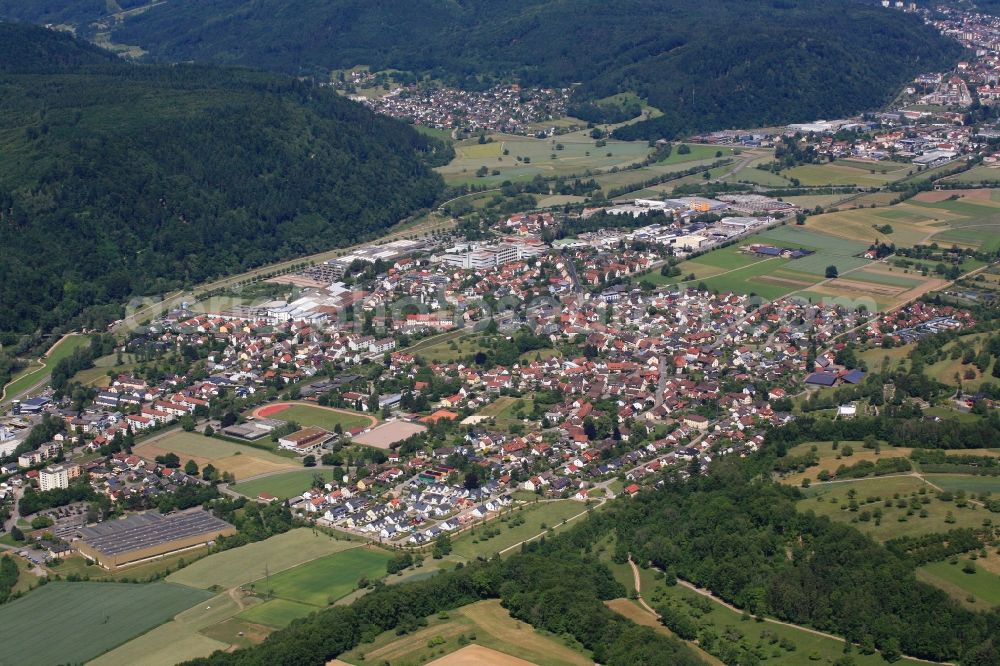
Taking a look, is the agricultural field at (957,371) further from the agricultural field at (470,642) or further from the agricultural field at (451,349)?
the agricultural field at (470,642)

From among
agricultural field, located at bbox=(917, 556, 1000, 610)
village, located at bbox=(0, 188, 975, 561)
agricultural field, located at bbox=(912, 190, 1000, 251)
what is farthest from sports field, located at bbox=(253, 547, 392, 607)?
agricultural field, located at bbox=(912, 190, 1000, 251)

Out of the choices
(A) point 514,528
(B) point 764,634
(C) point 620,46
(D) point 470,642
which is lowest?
(A) point 514,528

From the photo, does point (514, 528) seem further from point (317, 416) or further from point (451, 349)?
point (451, 349)

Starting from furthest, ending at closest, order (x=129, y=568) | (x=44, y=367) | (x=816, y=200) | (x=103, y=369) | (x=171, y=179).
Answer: (x=816, y=200), (x=171, y=179), (x=44, y=367), (x=103, y=369), (x=129, y=568)

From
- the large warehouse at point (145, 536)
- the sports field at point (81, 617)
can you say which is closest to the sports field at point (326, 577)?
the sports field at point (81, 617)

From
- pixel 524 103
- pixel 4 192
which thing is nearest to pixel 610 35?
pixel 524 103

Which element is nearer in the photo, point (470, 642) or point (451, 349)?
point (470, 642)

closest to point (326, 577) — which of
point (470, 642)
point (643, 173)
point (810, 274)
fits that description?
point (470, 642)
